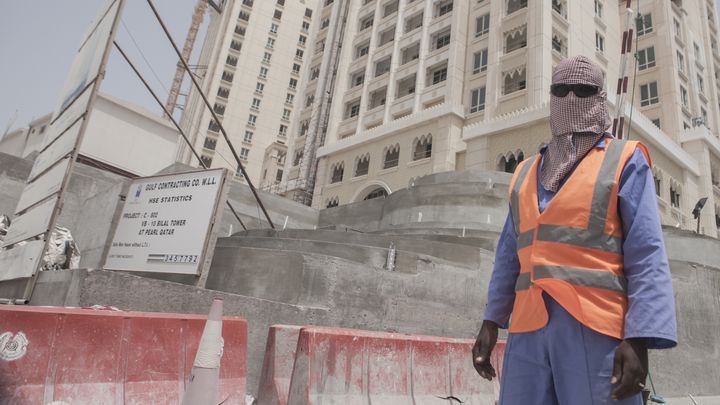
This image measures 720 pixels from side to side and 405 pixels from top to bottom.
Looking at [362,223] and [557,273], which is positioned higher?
[362,223]

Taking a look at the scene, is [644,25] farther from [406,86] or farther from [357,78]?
[357,78]

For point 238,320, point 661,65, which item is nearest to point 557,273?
point 238,320

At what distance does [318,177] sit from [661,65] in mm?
22812

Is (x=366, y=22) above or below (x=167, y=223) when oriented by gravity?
above

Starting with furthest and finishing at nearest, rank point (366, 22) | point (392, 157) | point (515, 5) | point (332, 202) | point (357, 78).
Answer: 1. point (366, 22)
2. point (357, 78)
3. point (332, 202)
4. point (392, 157)
5. point (515, 5)

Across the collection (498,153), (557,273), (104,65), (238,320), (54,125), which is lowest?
(238,320)

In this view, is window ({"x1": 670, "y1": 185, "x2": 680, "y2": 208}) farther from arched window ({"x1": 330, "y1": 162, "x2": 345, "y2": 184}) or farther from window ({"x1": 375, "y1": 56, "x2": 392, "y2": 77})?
arched window ({"x1": 330, "y1": 162, "x2": 345, "y2": 184})

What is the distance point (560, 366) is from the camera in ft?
6.02

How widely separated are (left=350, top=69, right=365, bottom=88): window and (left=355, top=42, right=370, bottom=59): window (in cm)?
152

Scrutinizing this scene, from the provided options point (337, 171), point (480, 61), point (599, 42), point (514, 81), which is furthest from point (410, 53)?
point (599, 42)

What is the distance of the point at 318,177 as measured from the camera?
104 ft

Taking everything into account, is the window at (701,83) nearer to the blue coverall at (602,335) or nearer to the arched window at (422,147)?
the arched window at (422,147)

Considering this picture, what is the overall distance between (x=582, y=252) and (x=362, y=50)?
34.5m

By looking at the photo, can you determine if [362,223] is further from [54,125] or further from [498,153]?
[54,125]
